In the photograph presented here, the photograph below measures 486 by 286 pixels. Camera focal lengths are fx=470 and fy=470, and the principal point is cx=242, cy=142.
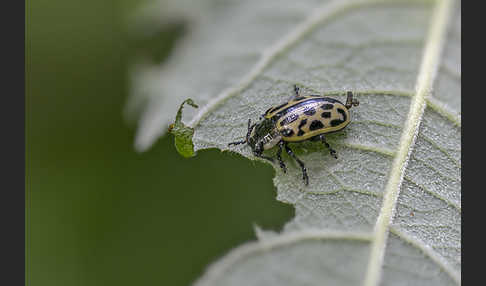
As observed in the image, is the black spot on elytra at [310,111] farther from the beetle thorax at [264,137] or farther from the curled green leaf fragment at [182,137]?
the curled green leaf fragment at [182,137]

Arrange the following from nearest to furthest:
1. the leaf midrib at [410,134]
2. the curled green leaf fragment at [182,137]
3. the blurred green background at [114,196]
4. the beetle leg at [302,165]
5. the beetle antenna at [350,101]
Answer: the leaf midrib at [410,134]
the beetle leg at [302,165]
the curled green leaf fragment at [182,137]
the beetle antenna at [350,101]
the blurred green background at [114,196]

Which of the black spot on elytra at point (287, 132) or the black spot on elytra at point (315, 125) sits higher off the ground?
the black spot on elytra at point (315, 125)

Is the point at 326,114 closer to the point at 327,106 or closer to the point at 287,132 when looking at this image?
the point at 327,106

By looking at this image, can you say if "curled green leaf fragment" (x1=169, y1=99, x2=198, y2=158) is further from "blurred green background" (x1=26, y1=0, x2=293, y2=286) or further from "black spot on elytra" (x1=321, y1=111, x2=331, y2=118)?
"black spot on elytra" (x1=321, y1=111, x2=331, y2=118)

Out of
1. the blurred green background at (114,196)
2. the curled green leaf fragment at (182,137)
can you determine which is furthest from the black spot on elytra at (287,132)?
the blurred green background at (114,196)

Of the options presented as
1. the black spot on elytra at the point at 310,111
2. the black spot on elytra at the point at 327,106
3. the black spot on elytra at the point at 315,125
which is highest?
the black spot on elytra at the point at 327,106

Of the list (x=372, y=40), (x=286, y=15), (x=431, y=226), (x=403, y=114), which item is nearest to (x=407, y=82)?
(x=403, y=114)

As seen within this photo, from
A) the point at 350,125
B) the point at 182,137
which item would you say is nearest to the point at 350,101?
the point at 350,125
